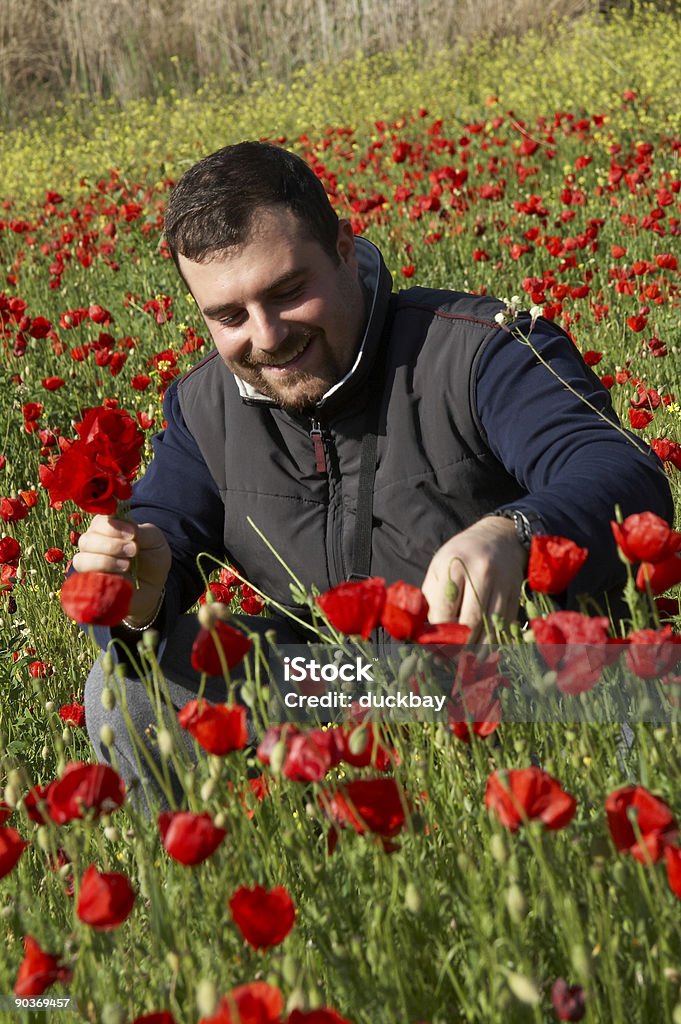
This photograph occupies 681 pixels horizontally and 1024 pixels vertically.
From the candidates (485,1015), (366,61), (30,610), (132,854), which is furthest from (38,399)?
(366,61)

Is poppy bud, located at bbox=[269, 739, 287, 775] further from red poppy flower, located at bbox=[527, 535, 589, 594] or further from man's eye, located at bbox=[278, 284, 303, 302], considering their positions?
man's eye, located at bbox=[278, 284, 303, 302]

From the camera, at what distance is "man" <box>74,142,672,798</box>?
2.58 m

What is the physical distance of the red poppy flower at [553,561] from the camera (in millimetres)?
1473

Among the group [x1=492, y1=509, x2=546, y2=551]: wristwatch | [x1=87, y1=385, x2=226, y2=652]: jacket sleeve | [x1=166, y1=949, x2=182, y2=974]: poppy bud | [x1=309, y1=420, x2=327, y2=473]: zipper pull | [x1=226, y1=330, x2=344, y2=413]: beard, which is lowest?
[x1=87, y1=385, x2=226, y2=652]: jacket sleeve

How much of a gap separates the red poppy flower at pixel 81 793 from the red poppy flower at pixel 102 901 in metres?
0.16

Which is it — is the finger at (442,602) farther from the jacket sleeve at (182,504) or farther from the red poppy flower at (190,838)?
the jacket sleeve at (182,504)

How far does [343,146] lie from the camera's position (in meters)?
9.83

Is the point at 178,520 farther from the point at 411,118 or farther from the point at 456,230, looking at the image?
the point at 411,118

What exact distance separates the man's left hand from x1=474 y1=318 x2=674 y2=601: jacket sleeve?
177 millimetres

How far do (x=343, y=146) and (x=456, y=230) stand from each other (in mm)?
3412

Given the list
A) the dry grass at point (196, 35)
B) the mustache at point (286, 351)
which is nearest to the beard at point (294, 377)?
the mustache at point (286, 351)

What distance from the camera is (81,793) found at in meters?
1.42

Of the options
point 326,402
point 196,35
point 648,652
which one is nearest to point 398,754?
point 648,652

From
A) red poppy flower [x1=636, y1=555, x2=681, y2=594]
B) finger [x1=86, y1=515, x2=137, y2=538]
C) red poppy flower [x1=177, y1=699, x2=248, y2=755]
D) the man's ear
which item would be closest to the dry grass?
the man's ear
